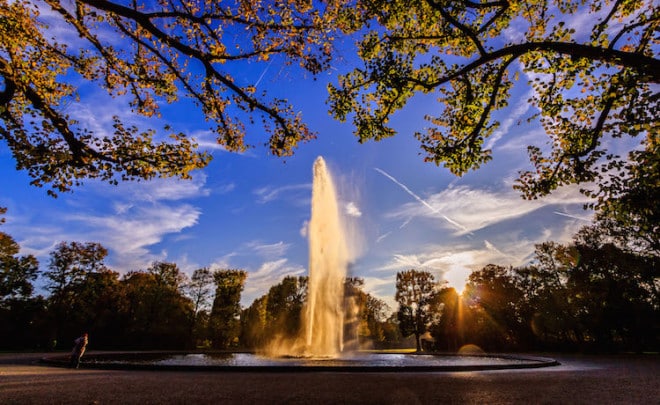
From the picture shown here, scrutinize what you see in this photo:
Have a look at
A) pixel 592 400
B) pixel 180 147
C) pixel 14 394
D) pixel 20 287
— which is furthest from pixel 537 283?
pixel 20 287

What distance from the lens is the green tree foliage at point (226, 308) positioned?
1625 inches

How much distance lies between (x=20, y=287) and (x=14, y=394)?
41158 millimetres

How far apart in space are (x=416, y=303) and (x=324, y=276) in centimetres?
2586

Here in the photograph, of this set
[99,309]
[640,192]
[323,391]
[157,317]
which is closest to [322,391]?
[323,391]

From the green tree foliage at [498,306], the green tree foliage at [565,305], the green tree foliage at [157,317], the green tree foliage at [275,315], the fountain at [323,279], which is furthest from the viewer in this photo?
the green tree foliage at [275,315]

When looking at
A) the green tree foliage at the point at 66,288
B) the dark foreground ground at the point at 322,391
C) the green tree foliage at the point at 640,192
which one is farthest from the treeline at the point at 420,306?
the dark foreground ground at the point at 322,391

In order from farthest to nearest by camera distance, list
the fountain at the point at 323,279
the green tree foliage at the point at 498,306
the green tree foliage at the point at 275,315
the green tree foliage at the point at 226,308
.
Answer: the green tree foliage at the point at 275,315 → the green tree foliage at the point at 226,308 → the green tree foliage at the point at 498,306 → the fountain at the point at 323,279

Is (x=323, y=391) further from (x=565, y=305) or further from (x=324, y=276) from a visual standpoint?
(x=565, y=305)

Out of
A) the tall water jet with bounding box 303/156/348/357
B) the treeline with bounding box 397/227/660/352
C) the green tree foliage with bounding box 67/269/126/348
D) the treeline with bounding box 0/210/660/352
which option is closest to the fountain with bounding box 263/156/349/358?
the tall water jet with bounding box 303/156/348/357

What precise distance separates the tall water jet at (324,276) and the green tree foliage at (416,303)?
23334 mm

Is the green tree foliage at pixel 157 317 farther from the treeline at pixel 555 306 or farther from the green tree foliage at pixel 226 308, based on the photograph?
the treeline at pixel 555 306

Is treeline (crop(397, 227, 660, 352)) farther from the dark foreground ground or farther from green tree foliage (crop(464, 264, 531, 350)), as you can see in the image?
the dark foreground ground

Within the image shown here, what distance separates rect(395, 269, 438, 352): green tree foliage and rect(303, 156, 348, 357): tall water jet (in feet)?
76.6

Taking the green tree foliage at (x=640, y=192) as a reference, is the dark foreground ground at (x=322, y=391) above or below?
below
